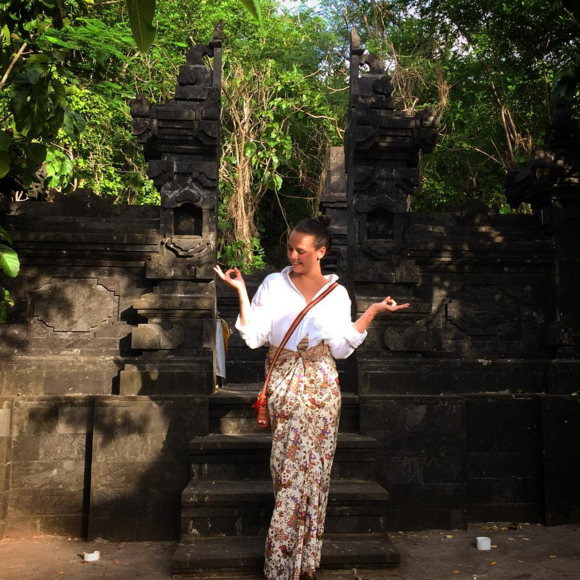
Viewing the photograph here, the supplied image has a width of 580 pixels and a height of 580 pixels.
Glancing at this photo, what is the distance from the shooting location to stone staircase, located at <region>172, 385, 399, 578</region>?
15.8 feet

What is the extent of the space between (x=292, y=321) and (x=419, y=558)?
88.4 inches

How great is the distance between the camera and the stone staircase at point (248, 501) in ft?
15.8

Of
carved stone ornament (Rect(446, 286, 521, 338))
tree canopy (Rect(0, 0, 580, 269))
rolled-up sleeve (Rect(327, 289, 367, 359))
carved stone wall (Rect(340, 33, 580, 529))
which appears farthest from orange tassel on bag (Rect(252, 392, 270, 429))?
tree canopy (Rect(0, 0, 580, 269))

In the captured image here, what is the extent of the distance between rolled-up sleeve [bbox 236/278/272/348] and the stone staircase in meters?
1.39

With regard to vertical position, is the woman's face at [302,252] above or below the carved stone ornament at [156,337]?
above

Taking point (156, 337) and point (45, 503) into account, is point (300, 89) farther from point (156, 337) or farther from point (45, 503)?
point (45, 503)

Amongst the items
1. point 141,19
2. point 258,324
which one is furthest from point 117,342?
point 141,19

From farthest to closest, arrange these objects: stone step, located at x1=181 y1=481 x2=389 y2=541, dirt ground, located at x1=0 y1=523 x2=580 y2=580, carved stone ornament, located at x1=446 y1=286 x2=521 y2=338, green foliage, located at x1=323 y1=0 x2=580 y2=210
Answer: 1. green foliage, located at x1=323 y1=0 x2=580 y2=210
2. carved stone ornament, located at x1=446 y1=286 x2=521 y2=338
3. stone step, located at x1=181 y1=481 x2=389 y2=541
4. dirt ground, located at x1=0 y1=523 x2=580 y2=580

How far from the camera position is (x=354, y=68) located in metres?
6.89

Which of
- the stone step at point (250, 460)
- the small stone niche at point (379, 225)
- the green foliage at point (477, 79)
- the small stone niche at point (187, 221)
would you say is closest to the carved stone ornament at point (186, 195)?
the small stone niche at point (187, 221)

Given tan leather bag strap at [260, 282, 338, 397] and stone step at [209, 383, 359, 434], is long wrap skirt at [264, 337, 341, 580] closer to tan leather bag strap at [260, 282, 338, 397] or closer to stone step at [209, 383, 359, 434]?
tan leather bag strap at [260, 282, 338, 397]

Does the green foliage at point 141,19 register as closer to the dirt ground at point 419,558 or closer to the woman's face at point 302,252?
the woman's face at point 302,252

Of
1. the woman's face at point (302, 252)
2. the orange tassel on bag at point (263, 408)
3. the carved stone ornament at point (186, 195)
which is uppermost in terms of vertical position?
the carved stone ornament at point (186, 195)

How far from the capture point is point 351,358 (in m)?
6.60
